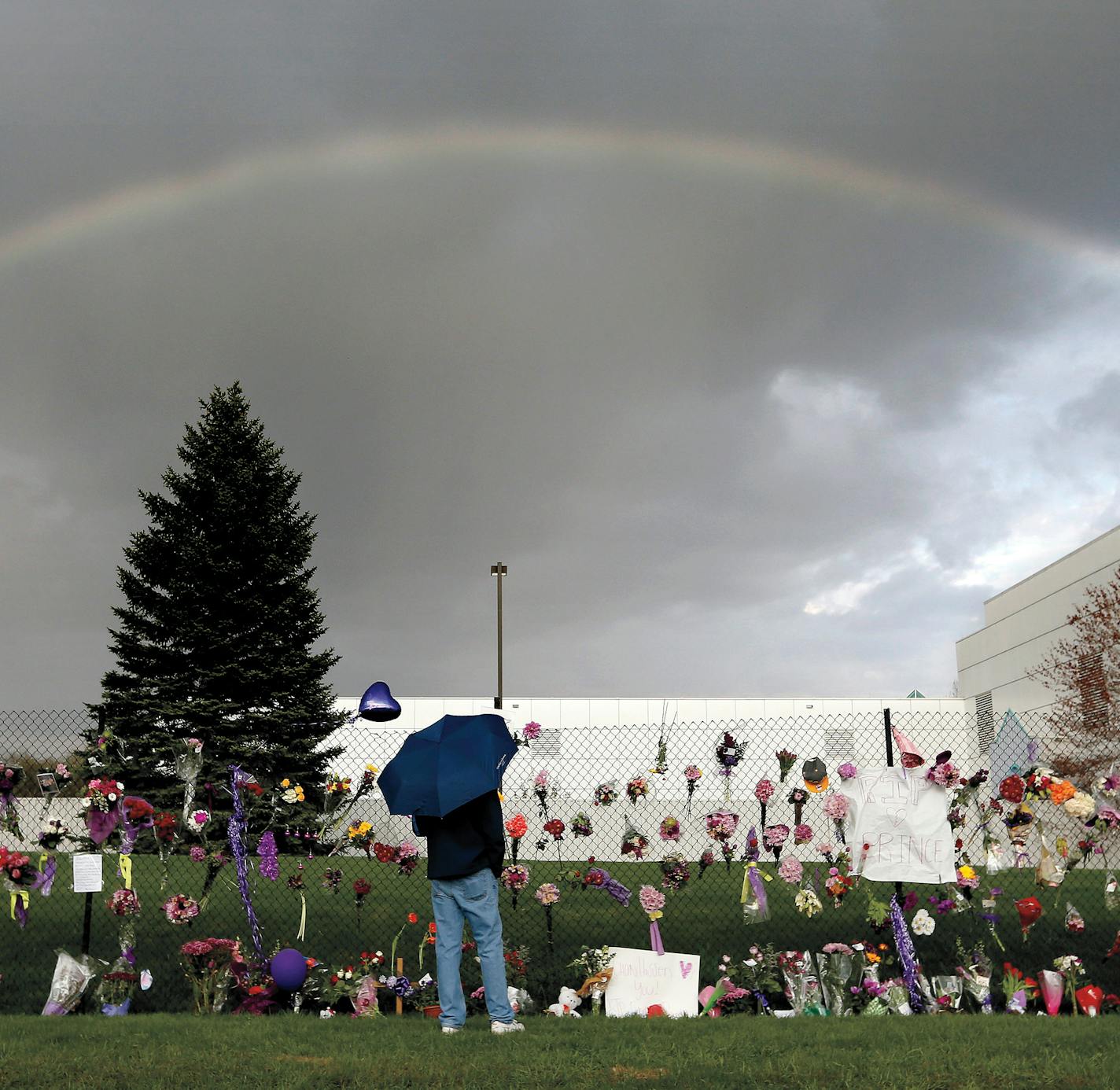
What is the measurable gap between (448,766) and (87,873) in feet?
9.62

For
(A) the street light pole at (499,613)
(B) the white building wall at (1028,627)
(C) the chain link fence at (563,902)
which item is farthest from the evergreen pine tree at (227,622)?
(B) the white building wall at (1028,627)

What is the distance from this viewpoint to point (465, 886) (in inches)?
237

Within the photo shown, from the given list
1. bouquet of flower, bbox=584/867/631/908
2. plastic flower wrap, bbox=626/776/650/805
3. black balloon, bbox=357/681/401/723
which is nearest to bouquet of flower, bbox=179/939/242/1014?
black balloon, bbox=357/681/401/723

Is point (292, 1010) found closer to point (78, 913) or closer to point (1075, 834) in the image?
point (78, 913)

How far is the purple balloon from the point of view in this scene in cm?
694

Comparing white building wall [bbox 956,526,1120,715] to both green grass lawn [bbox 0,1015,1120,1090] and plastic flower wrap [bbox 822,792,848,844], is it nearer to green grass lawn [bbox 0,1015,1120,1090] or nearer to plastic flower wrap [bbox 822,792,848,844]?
plastic flower wrap [bbox 822,792,848,844]

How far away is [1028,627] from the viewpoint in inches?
1152

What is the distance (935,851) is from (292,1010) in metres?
4.33

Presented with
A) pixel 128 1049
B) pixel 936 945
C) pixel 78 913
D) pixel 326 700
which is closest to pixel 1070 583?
pixel 326 700

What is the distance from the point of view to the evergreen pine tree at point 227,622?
790 inches

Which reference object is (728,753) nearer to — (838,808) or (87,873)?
(838,808)

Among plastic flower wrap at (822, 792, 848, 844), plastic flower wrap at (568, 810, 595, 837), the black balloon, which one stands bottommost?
A: plastic flower wrap at (568, 810, 595, 837)

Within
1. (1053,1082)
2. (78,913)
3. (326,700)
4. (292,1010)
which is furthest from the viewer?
(326,700)

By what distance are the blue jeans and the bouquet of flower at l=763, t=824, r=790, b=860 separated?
8.06 feet
